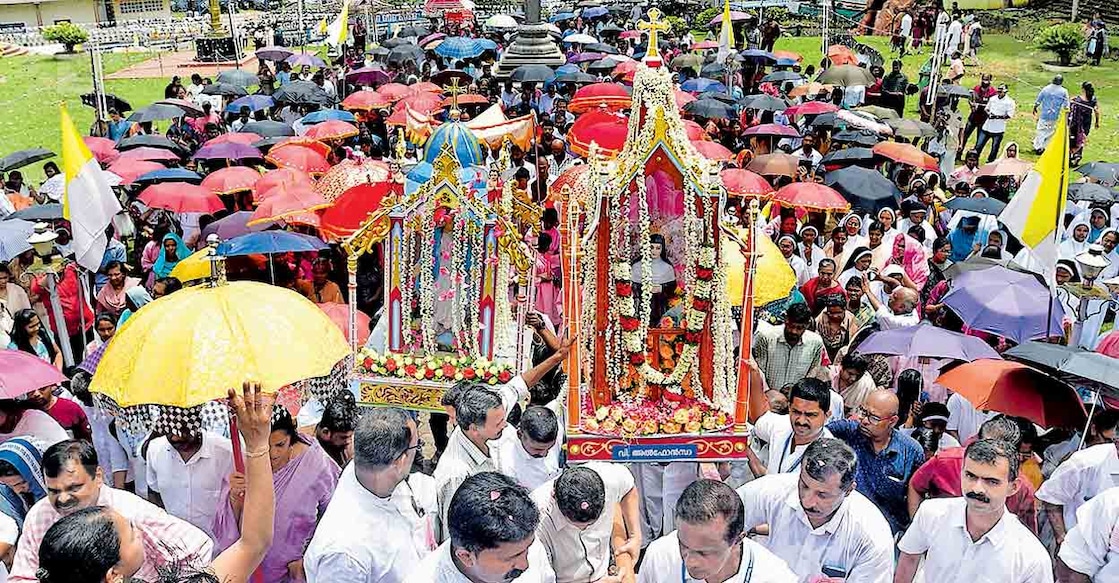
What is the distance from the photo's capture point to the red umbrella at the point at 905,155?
11.9m

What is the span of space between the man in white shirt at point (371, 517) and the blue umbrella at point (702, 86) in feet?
47.5

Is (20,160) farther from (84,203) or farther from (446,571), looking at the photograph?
(446,571)

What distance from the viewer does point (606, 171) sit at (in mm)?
6367

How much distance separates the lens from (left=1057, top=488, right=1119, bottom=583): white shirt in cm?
411

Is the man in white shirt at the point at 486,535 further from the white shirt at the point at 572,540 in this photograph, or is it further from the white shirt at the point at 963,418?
the white shirt at the point at 963,418

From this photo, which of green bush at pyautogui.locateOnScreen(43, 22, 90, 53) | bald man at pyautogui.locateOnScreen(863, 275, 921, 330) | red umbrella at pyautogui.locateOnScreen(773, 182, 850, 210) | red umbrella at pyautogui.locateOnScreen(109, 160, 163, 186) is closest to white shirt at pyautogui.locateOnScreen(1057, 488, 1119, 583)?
bald man at pyautogui.locateOnScreen(863, 275, 921, 330)

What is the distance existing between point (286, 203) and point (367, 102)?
7.24 metres

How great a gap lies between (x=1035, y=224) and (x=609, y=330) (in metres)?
3.11

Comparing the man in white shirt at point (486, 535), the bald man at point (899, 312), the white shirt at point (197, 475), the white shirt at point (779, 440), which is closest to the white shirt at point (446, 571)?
the man in white shirt at point (486, 535)

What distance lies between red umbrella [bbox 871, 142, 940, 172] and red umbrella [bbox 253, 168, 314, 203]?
713cm

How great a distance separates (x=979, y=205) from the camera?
31.9 ft

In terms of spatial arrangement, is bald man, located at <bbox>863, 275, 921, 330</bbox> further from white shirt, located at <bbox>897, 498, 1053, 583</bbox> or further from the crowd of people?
white shirt, located at <bbox>897, 498, 1053, 583</bbox>

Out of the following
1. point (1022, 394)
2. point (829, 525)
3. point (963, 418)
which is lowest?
point (963, 418)

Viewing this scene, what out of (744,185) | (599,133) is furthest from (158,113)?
(744,185)
